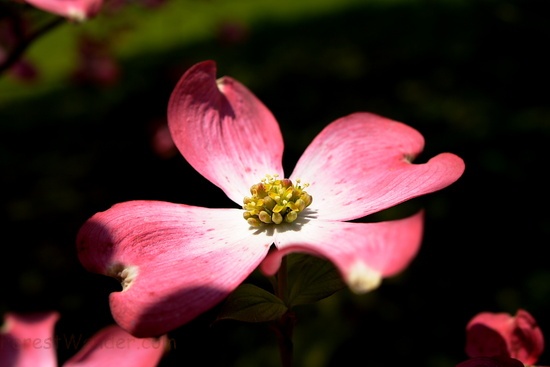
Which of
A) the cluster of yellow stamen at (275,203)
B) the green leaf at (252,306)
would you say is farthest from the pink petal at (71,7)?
the green leaf at (252,306)

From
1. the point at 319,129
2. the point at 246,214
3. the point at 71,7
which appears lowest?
the point at 319,129

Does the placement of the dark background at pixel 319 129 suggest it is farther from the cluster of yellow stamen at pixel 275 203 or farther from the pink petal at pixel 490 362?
the pink petal at pixel 490 362

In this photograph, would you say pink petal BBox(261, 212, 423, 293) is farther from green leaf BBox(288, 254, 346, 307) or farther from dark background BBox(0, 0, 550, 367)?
dark background BBox(0, 0, 550, 367)

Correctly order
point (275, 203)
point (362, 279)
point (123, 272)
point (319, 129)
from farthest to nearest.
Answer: point (319, 129) → point (275, 203) → point (123, 272) → point (362, 279)

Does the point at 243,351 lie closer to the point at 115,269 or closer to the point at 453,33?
the point at 115,269

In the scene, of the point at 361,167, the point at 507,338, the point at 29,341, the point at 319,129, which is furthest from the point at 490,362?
the point at 319,129

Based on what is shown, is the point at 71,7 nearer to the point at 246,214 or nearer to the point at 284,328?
the point at 246,214
